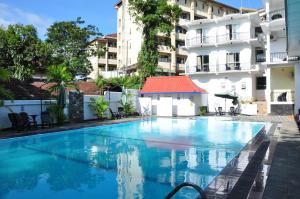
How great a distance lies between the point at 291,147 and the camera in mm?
9352


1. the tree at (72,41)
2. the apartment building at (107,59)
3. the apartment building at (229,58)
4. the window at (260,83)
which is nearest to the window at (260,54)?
the apartment building at (229,58)

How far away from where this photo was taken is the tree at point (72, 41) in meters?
36.6

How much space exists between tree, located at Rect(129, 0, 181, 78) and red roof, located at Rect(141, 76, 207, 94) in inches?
176

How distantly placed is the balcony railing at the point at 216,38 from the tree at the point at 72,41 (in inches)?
517

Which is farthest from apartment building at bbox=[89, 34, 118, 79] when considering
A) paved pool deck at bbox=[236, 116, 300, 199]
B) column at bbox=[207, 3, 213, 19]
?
paved pool deck at bbox=[236, 116, 300, 199]

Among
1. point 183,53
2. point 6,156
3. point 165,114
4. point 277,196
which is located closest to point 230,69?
point 165,114

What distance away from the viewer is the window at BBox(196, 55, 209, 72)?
112 feet

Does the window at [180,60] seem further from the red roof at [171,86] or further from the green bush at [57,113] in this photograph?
the green bush at [57,113]

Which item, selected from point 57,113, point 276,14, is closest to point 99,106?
point 57,113

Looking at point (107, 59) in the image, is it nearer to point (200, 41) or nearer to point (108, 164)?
point (200, 41)

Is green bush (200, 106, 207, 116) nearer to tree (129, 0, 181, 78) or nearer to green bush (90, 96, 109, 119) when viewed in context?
tree (129, 0, 181, 78)

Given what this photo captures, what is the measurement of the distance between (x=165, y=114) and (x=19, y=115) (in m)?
15.4

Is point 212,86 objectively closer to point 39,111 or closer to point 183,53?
point 183,53

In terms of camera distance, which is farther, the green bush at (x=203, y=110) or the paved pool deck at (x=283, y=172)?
the green bush at (x=203, y=110)
